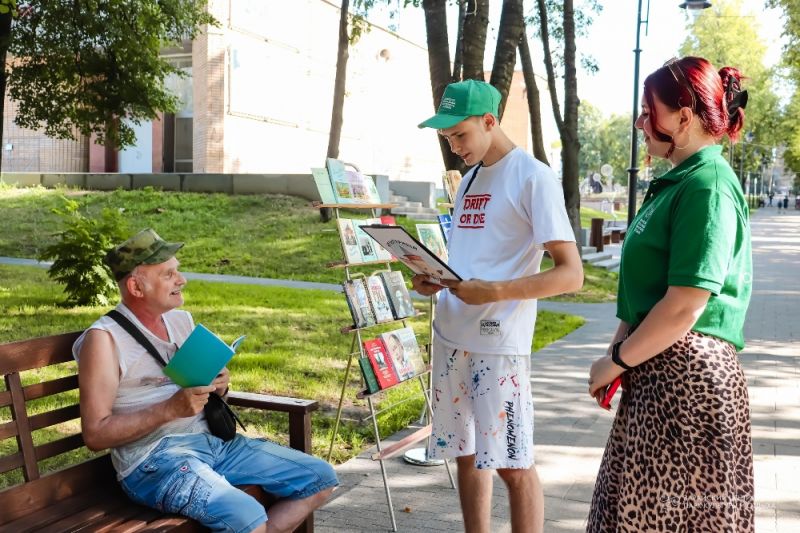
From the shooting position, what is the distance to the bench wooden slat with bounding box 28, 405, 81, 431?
11.4ft

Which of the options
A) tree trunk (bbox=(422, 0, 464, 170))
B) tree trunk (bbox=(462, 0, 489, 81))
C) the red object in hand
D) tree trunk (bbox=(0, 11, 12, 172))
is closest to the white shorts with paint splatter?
the red object in hand

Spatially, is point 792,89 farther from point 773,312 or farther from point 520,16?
point 520,16

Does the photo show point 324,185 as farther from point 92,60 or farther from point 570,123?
point 570,123

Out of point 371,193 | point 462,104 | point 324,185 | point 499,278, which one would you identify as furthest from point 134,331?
point 371,193

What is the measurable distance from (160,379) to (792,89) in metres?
64.3

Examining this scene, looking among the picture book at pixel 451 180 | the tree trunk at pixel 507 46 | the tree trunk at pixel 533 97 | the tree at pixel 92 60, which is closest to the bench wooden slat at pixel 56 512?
the picture book at pixel 451 180

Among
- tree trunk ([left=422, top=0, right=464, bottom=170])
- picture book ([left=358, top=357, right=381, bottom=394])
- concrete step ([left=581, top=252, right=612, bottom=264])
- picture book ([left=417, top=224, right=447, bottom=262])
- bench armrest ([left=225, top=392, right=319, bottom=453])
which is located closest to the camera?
bench armrest ([left=225, top=392, right=319, bottom=453])

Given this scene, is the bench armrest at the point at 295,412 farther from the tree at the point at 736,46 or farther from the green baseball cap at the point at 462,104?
the tree at the point at 736,46

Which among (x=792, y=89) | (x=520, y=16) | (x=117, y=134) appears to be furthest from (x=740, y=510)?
(x=792, y=89)

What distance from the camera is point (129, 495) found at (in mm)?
3541

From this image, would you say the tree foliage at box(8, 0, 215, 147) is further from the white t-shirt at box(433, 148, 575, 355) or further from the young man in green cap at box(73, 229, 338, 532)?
the white t-shirt at box(433, 148, 575, 355)

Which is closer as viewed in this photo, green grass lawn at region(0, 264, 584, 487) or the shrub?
green grass lawn at region(0, 264, 584, 487)

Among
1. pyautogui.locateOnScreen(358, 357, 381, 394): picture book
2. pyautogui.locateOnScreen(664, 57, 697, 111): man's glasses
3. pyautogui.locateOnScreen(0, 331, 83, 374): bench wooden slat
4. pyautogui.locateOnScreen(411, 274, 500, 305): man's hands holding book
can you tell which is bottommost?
pyautogui.locateOnScreen(358, 357, 381, 394): picture book

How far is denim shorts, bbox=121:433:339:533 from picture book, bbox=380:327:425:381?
1.26 m
